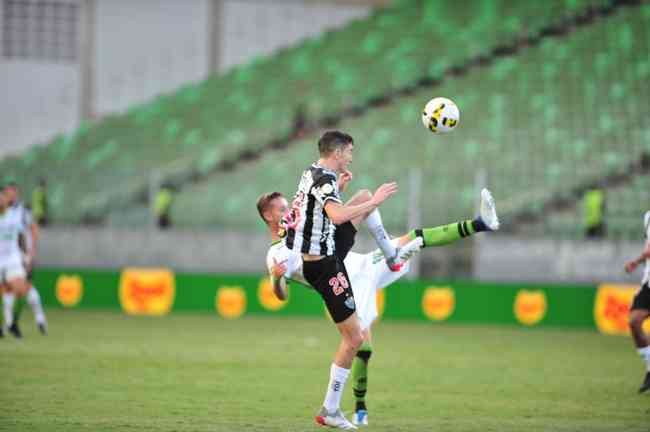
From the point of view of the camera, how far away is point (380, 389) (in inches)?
465

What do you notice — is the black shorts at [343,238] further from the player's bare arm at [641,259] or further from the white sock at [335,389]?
the player's bare arm at [641,259]

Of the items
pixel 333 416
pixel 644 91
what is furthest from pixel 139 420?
pixel 644 91

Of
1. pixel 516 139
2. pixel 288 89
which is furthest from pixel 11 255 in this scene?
pixel 288 89

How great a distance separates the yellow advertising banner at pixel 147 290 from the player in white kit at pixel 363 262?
43.8 feet

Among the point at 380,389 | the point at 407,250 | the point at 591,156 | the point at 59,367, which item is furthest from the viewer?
the point at 591,156

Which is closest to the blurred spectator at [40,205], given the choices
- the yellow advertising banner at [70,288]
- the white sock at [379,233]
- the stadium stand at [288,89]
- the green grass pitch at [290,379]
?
the yellow advertising banner at [70,288]

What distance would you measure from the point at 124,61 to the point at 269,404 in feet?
82.9

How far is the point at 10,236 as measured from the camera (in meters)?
16.5

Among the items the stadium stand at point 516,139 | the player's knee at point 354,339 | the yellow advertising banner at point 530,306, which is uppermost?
the stadium stand at point 516,139

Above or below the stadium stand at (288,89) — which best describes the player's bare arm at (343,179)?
below

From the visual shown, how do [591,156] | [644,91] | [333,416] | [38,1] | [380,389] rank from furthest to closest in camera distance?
[38,1]
[644,91]
[591,156]
[380,389]
[333,416]

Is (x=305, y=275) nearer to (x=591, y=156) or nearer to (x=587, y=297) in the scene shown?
(x=587, y=297)

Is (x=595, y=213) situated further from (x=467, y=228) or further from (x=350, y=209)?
(x=350, y=209)

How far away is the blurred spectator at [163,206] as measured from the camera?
2416cm
